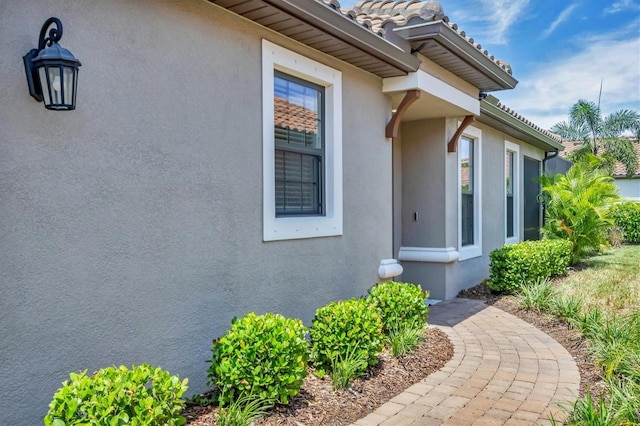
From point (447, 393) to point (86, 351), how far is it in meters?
3.21

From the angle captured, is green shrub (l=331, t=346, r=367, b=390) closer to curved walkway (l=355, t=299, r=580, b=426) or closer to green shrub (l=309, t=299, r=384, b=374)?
green shrub (l=309, t=299, r=384, b=374)

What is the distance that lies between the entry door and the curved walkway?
8.39 m

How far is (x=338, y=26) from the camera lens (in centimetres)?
541

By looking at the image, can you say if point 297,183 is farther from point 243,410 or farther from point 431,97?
point 431,97

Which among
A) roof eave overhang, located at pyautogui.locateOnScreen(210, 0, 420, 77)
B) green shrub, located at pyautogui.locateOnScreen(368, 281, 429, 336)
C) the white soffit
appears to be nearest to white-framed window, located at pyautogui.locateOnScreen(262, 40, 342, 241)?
roof eave overhang, located at pyautogui.locateOnScreen(210, 0, 420, 77)

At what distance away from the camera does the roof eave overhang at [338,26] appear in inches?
184

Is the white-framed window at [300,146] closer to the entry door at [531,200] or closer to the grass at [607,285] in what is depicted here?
the grass at [607,285]

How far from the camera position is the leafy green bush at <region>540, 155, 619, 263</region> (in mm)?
12742

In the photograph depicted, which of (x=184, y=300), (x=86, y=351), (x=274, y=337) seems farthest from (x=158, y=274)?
(x=274, y=337)

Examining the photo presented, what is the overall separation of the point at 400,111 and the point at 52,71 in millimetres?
4953

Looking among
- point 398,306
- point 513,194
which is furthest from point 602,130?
point 398,306

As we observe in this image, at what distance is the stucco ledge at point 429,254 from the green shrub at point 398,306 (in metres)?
3.20

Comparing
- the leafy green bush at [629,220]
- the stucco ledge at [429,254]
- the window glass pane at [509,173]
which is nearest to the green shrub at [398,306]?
the stucco ledge at [429,254]

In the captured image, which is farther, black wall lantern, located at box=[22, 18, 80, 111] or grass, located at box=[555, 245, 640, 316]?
grass, located at box=[555, 245, 640, 316]
